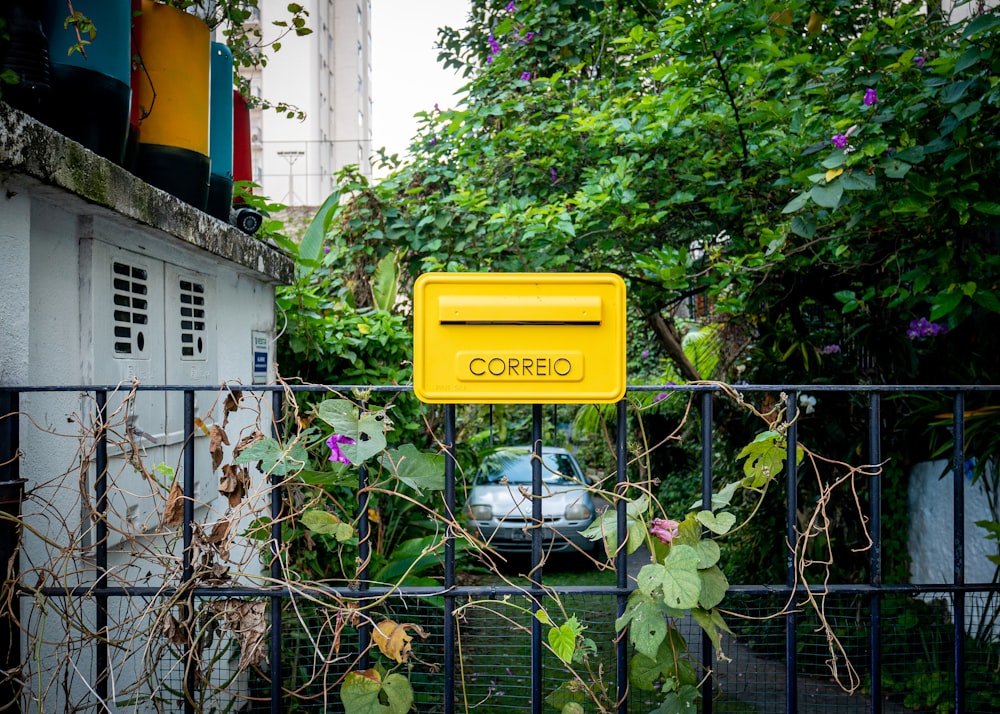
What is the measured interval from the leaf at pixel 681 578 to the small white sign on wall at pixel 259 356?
261 centimetres

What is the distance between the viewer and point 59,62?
206 cm

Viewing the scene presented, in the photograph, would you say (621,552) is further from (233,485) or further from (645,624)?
(233,485)

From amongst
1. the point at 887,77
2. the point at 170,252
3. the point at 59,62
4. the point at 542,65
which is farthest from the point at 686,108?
the point at 59,62

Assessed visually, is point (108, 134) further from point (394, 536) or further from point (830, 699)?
point (830, 699)

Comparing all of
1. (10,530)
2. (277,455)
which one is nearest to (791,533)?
(277,455)

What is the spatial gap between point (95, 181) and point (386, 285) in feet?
12.1

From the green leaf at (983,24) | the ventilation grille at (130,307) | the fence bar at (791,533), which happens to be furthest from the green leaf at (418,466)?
the green leaf at (983,24)

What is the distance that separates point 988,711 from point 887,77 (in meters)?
3.05

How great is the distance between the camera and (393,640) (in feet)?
5.45

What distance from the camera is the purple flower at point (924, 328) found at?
406cm

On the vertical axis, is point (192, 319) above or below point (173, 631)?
above

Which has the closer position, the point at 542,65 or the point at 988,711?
the point at 988,711

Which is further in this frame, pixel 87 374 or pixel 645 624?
pixel 87 374

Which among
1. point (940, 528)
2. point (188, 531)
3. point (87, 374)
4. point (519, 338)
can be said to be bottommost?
point (940, 528)
